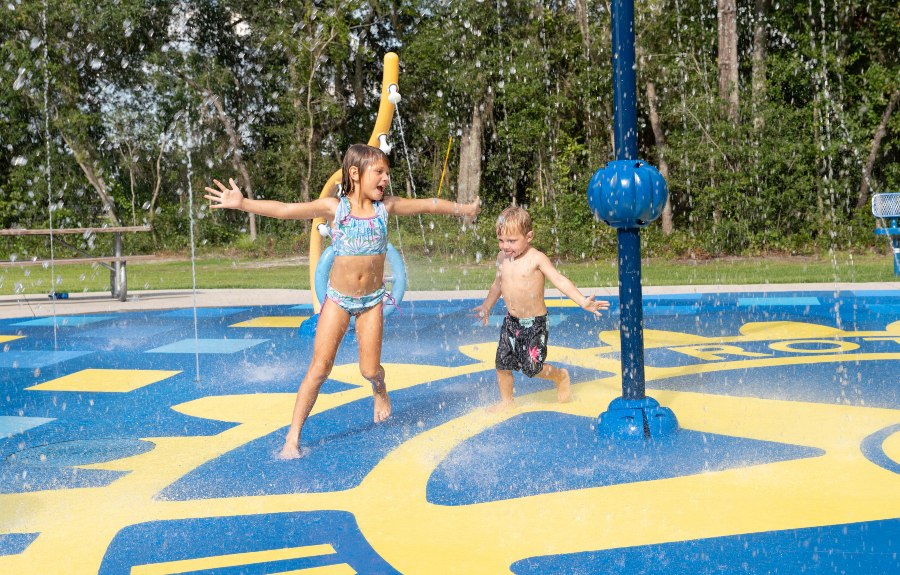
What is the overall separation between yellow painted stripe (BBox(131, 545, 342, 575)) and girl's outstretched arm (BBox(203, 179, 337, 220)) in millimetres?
1515

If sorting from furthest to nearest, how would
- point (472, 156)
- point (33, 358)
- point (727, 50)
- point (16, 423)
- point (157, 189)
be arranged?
point (157, 189) → point (472, 156) → point (727, 50) → point (33, 358) → point (16, 423)

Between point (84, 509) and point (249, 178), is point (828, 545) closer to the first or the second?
point (84, 509)

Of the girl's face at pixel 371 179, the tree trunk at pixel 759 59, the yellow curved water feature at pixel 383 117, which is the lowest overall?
the girl's face at pixel 371 179

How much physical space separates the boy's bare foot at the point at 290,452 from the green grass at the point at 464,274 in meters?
7.79

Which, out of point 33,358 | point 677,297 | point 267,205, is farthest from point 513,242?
point 677,297

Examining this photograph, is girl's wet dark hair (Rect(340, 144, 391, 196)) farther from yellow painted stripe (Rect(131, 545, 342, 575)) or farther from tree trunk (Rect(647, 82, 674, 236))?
tree trunk (Rect(647, 82, 674, 236))

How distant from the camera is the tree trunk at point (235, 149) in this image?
25188 mm

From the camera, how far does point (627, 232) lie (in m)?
4.11

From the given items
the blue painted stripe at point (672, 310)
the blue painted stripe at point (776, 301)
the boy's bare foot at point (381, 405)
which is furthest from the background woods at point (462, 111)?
the boy's bare foot at point (381, 405)

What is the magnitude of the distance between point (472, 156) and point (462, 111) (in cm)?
130

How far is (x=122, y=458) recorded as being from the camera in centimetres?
401

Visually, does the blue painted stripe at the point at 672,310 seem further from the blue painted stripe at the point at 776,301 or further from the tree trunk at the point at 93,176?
the tree trunk at the point at 93,176

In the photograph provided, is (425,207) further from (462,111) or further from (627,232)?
(462,111)

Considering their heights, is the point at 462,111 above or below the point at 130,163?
above
